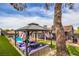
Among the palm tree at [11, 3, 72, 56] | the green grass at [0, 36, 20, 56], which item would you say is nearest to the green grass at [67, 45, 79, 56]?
the palm tree at [11, 3, 72, 56]

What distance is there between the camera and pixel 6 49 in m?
1.86

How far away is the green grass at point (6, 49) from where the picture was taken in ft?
6.10

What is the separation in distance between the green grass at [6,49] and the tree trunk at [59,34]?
379 millimetres

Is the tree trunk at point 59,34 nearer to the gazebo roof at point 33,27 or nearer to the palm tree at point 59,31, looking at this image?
the palm tree at point 59,31

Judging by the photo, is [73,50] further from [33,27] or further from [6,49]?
[6,49]

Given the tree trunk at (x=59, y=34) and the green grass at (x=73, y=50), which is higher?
the tree trunk at (x=59, y=34)

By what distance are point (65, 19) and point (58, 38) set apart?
184mm

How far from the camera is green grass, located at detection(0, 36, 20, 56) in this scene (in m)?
1.86

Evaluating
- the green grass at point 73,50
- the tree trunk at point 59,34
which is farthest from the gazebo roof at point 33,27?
the green grass at point 73,50

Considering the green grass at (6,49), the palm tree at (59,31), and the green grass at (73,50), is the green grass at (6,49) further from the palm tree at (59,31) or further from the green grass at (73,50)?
the green grass at (73,50)

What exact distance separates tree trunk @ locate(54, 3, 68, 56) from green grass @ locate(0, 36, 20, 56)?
1.24 feet

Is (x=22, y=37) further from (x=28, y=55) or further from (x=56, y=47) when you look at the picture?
(x=56, y=47)

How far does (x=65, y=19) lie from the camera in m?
1.87

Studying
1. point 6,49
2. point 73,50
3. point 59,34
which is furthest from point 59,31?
point 6,49
